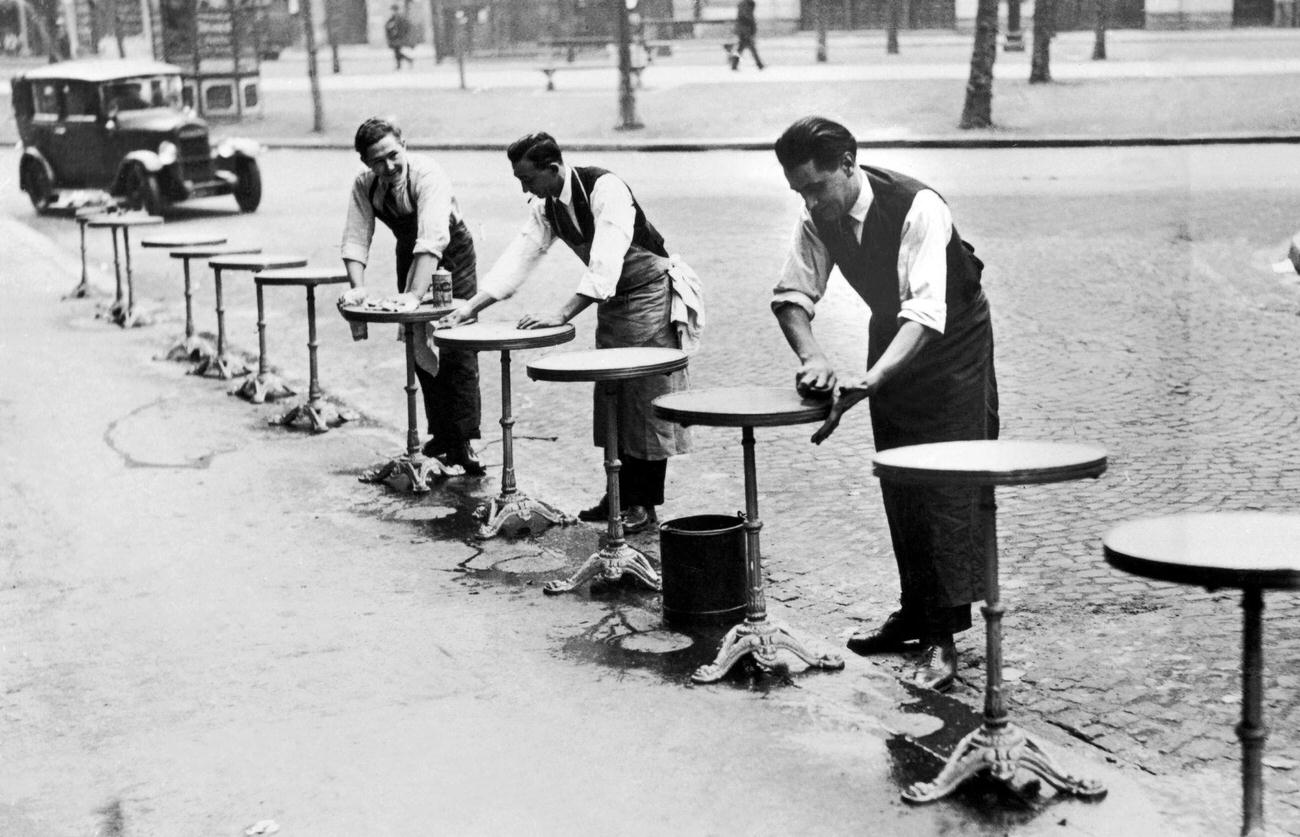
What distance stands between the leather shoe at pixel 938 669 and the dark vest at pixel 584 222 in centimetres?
226

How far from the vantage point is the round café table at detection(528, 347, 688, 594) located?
550 cm

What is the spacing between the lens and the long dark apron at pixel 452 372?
25.6ft

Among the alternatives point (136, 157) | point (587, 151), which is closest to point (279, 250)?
point (136, 157)

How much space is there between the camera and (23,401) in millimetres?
10094

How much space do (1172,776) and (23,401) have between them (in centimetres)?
802

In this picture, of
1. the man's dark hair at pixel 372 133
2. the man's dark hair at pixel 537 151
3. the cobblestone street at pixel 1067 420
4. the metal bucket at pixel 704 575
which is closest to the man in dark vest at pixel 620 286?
the man's dark hair at pixel 537 151

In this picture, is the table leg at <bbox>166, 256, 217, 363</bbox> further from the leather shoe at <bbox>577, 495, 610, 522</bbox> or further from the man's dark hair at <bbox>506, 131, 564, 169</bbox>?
the man's dark hair at <bbox>506, 131, 564, 169</bbox>

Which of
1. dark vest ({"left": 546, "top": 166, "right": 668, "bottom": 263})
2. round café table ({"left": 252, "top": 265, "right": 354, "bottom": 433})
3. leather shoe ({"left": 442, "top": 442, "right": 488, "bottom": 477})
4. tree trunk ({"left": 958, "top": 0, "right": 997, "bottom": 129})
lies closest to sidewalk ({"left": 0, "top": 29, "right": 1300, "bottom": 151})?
tree trunk ({"left": 958, "top": 0, "right": 997, "bottom": 129})

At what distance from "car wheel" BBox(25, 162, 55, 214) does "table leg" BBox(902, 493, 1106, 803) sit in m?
20.6

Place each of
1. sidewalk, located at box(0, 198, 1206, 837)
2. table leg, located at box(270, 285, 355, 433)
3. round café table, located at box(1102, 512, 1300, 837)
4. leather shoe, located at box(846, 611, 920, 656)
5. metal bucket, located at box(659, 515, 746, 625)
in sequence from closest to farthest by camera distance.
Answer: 1. round café table, located at box(1102, 512, 1300, 837)
2. sidewalk, located at box(0, 198, 1206, 837)
3. leather shoe, located at box(846, 611, 920, 656)
4. metal bucket, located at box(659, 515, 746, 625)
5. table leg, located at box(270, 285, 355, 433)

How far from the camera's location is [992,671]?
396 cm

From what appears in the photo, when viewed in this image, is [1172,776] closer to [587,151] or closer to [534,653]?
[534,653]

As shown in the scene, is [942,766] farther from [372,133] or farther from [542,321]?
[372,133]

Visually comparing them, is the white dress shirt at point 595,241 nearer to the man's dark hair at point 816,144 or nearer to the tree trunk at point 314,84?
the man's dark hair at point 816,144
